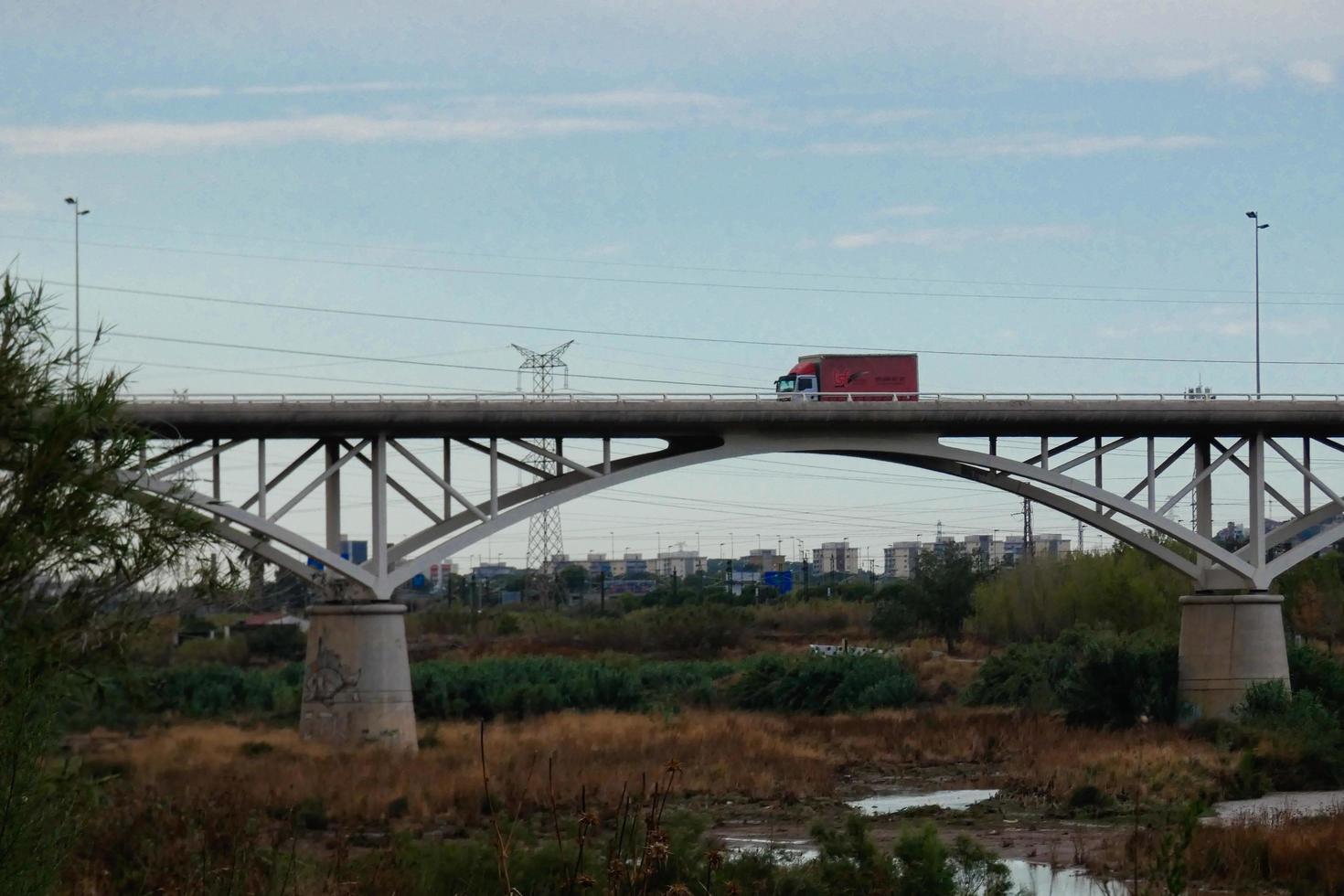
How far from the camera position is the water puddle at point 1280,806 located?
83.2ft

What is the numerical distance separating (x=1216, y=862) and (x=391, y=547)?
67.5ft

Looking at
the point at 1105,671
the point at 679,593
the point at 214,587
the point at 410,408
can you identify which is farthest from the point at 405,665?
the point at 679,593

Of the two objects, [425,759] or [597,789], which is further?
[425,759]

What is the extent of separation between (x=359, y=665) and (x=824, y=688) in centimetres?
1816

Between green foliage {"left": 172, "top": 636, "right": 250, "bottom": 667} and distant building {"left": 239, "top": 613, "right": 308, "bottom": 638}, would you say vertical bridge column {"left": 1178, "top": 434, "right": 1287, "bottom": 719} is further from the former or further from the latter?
distant building {"left": 239, "top": 613, "right": 308, "bottom": 638}

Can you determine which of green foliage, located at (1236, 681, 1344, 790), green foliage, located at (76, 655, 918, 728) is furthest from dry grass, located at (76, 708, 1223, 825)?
green foliage, located at (76, 655, 918, 728)

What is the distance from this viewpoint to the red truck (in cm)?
3931

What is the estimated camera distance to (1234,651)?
40438 mm

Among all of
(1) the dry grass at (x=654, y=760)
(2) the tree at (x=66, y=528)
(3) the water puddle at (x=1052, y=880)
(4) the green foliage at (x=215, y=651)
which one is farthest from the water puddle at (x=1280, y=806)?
(4) the green foliage at (x=215, y=651)

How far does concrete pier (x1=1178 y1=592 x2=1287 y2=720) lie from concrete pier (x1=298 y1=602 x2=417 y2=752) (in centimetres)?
1809

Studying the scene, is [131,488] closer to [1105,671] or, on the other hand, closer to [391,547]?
[391,547]

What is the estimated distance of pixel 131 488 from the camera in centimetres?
1638

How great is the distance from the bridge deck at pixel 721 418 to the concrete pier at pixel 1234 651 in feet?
13.1

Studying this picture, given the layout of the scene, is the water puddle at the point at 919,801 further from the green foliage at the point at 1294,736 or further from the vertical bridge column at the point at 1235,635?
the vertical bridge column at the point at 1235,635
